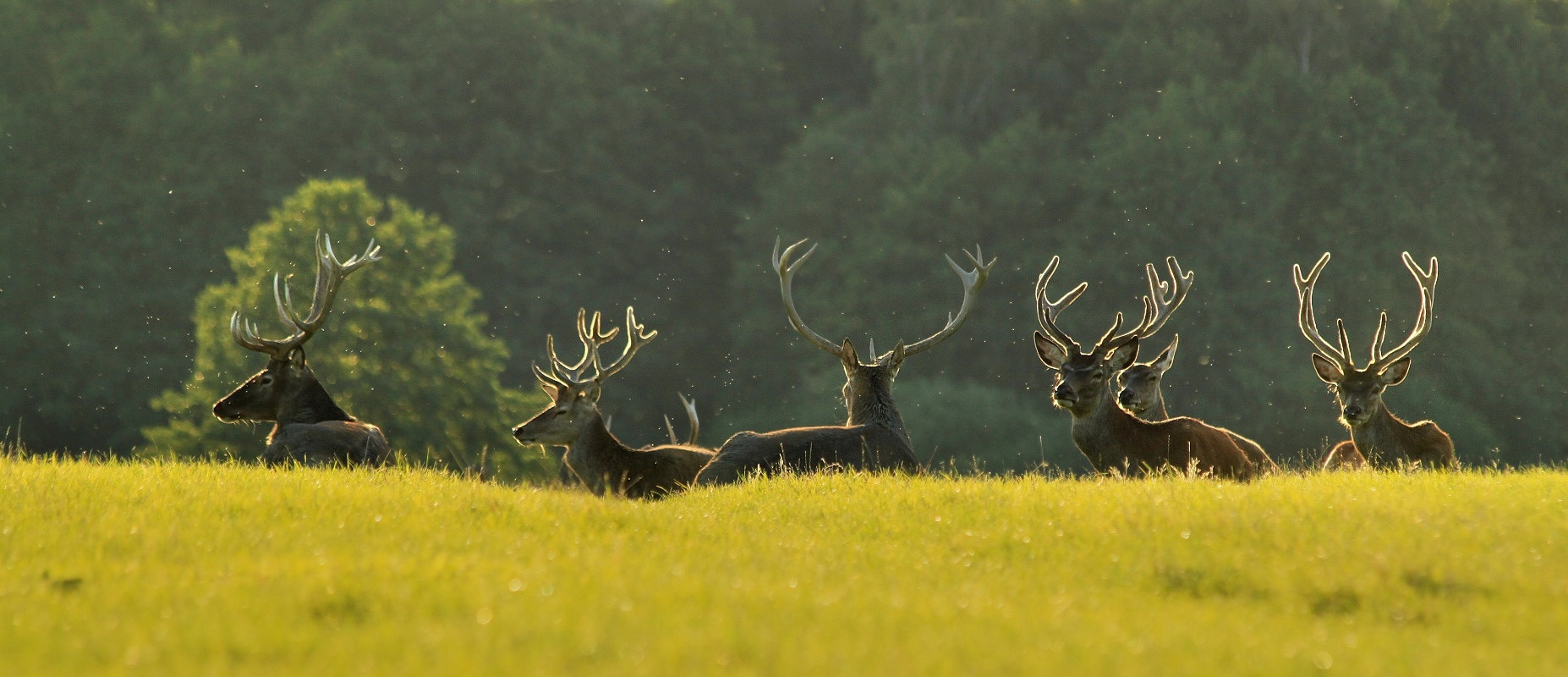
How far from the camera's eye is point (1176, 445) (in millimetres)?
12148

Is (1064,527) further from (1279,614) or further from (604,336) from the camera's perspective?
(604,336)

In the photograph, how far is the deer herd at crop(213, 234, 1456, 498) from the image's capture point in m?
12.3

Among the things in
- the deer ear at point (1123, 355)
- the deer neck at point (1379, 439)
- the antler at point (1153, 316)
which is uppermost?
the antler at point (1153, 316)

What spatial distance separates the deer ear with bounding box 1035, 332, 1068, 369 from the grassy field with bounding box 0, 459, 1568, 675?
2.64 metres

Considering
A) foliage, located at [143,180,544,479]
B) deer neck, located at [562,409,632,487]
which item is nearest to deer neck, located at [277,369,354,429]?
deer neck, located at [562,409,632,487]

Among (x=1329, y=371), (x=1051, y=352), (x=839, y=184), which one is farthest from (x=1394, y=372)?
(x=839, y=184)

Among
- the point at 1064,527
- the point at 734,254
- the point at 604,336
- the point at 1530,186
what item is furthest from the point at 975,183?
the point at 1064,527

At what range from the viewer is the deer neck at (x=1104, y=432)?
40.5 ft

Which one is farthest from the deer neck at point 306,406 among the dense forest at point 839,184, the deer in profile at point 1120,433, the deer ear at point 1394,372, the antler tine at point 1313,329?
the dense forest at point 839,184

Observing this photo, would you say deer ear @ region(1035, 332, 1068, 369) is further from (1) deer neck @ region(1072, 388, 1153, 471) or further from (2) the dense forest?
(2) the dense forest

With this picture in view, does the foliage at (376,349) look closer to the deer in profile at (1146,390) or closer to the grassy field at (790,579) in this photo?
the deer in profile at (1146,390)

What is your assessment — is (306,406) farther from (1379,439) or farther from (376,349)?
(376,349)

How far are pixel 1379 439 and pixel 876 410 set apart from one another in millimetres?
4004

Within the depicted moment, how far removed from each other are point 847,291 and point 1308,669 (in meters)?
35.3
